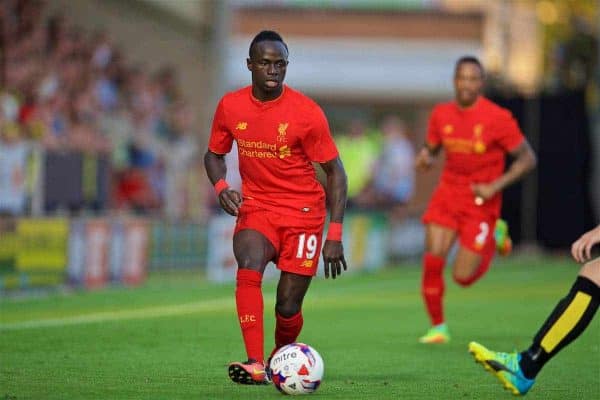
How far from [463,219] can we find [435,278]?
2.18 ft

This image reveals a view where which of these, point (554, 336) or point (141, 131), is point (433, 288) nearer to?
point (554, 336)

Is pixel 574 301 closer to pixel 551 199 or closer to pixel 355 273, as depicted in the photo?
pixel 355 273

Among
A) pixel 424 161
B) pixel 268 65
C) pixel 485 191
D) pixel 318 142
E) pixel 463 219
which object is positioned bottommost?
pixel 463 219

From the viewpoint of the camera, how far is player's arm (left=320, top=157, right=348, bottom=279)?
10.1m

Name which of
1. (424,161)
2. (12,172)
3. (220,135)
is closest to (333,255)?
(220,135)

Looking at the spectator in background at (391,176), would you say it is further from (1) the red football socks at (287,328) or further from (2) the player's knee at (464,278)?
(1) the red football socks at (287,328)

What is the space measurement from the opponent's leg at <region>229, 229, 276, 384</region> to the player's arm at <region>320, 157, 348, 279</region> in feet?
1.43

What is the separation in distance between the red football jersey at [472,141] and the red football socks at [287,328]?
175 inches

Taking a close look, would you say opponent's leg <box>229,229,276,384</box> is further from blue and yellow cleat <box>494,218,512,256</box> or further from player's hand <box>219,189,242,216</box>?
blue and yellow cleat <box>494,218,512,256</box>

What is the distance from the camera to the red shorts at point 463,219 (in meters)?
14.6

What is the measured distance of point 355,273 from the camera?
1066 inches

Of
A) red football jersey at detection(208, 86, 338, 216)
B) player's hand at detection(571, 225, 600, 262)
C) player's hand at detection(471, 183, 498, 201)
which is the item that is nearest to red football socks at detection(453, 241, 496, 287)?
player's hand at detection(471, 183, 498, 201)

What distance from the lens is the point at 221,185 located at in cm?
1054

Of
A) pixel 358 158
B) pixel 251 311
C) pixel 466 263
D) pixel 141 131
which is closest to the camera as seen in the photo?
pixel 251 311
